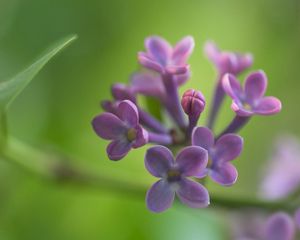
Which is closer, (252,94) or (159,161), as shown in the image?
(159,161)

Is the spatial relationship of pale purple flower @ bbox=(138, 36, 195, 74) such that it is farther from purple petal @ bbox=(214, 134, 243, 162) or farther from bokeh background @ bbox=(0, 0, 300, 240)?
bokeh background @ bbox=(0, 0, 300, 240)

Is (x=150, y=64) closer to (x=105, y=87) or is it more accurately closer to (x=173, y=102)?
(x=173, y=102)

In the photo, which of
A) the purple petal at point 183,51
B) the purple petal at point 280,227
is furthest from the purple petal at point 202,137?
the purple petal at point 280,227

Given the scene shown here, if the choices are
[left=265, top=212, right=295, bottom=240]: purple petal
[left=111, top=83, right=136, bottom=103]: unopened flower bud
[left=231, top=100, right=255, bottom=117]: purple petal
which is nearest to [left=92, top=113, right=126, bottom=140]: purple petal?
[left=111, top=83, right=136, bottom=103]: unopened flower bud

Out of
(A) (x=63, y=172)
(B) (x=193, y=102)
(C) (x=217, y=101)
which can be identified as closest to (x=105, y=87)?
(A) (x=63, y=172)

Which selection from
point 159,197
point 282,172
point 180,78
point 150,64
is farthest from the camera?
point 282,172

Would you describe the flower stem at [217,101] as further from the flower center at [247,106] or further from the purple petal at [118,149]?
the purple petal at [118,149]
